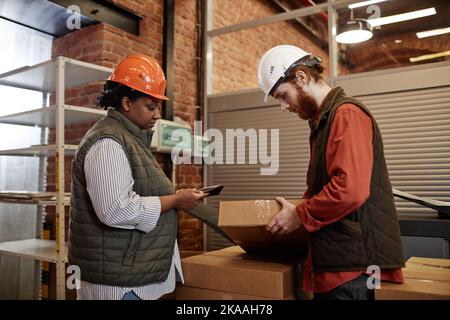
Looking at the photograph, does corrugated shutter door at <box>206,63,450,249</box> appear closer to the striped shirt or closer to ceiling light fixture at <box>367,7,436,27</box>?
ceiling light fixture at <box>367,7,436,27</box>

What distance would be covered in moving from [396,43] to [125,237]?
203 inches

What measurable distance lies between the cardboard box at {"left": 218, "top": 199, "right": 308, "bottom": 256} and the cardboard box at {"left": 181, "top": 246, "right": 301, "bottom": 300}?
0.10 meters

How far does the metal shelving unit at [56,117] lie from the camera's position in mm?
2088

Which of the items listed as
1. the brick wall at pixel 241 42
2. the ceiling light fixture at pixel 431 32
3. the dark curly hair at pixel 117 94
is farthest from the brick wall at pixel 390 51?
the dark curly hair at pixel 117 94

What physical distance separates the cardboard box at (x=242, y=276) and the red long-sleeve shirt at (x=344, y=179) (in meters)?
0.15

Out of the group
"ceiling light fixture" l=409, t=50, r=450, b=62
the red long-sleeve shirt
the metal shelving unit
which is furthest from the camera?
"ceiling light fixture" l=409, t=50, r=450, b=62

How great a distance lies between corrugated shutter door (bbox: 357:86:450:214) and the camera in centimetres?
281

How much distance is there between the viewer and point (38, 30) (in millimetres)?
3037

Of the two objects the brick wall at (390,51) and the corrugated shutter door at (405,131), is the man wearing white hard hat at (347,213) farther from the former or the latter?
the brick wall at (390,51)

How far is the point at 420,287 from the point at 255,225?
1.99 feet

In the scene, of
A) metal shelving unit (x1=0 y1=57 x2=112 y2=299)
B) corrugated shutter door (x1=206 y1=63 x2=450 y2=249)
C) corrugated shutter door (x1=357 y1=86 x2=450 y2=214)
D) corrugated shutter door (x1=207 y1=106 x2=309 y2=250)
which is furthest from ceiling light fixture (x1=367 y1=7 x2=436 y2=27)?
metal shelving unit (x1=0 y1=57 x2=112 y2=299)

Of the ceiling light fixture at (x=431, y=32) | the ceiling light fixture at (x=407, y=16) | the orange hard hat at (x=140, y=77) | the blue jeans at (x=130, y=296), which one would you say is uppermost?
the ceiling light fixture at (x=407, y=16)

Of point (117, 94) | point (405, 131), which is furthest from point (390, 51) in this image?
point (117, 94)
